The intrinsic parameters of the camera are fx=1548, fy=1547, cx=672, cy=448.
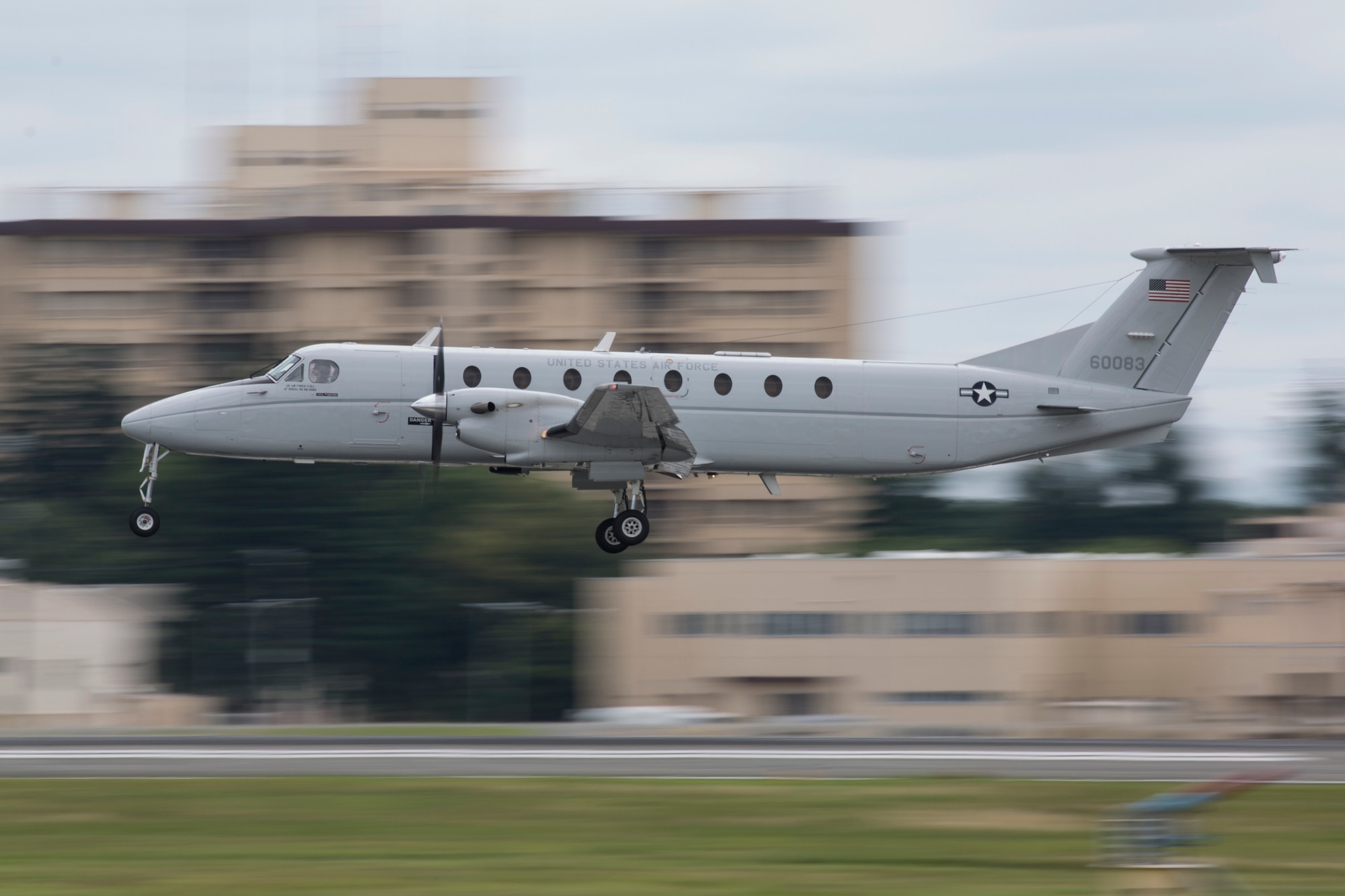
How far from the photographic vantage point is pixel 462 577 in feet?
187

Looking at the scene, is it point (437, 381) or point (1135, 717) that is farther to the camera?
point (1135, 717)

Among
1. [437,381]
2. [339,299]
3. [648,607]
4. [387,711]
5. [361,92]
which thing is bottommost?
[387,711]

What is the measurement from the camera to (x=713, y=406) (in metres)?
25.1

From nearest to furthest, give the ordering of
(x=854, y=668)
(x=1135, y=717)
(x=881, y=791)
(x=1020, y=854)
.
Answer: (x=1020, y=854) → (x=881, y=791) → (x=1135, y=717) → (x=854, y=668)

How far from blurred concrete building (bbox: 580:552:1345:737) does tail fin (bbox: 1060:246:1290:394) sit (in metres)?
17.5

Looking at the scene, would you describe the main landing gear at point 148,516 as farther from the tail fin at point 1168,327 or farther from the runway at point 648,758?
the tail fin at point 1168,327

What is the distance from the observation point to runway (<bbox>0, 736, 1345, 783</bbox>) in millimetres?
24984

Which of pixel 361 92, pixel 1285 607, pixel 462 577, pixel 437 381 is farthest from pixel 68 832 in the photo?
pixel 361 92

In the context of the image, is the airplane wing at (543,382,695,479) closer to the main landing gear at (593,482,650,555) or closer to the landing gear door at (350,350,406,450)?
the main landing gear at (593,482,650,555)

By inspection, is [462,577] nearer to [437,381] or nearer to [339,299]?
[339,299]

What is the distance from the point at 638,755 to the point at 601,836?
7772 mm

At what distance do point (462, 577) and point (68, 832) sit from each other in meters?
37.0

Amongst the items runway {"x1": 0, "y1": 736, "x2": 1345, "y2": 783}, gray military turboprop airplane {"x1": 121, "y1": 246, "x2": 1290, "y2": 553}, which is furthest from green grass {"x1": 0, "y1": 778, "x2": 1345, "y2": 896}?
gray military turboprop airplane {"x1": 121, "y1": 246, "x2": 1290, "y2": 553}

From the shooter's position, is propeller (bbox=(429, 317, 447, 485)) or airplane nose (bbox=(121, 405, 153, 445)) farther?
airplane nose (bbox=(121, 405, 153, 445))
